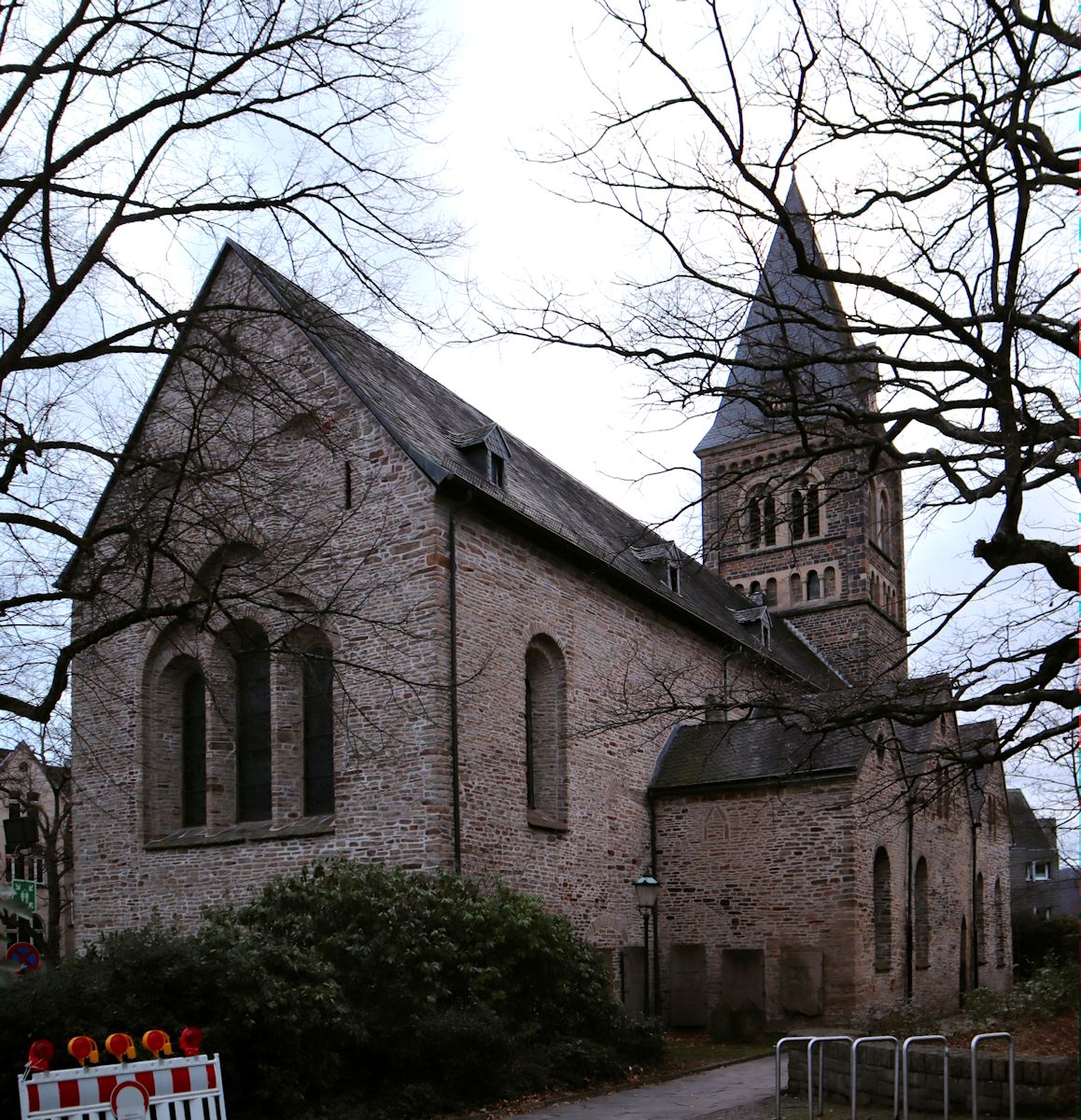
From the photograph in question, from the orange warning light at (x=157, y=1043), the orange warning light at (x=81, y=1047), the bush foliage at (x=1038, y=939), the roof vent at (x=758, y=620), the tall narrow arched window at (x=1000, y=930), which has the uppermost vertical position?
the roof vent at (x=758, y=620)

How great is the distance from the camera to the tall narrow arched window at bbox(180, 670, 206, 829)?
19.0 meters

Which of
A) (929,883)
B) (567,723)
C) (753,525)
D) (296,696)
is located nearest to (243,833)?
(296,696)

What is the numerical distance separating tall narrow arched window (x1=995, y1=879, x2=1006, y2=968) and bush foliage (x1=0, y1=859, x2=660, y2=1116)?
21.5 metres

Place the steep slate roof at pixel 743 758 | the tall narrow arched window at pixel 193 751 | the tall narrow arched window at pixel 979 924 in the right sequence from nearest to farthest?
the tall narrow arched window at pixel 193 751
the steep slate roof at pixel 743 758
the tall narrow arched window at pixel 979 924

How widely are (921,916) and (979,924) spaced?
6790 millimetres

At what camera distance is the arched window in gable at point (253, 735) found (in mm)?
18344

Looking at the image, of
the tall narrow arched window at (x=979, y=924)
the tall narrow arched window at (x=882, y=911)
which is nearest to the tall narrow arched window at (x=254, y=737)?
the tall narrow arched window at (x=882, y=911)

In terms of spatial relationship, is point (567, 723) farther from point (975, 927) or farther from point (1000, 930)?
point (1000, 930)

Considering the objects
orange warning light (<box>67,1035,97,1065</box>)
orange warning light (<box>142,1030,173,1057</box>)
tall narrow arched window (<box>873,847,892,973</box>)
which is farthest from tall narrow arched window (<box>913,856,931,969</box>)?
orange warning light (<box>67,1035,97,1065</box>)

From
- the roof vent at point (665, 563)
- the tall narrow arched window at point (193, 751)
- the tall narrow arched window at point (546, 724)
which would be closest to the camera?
the tall narrow arched window at point (193, 751)

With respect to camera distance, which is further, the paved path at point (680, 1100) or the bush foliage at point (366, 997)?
the paved path at point (680, 1100)

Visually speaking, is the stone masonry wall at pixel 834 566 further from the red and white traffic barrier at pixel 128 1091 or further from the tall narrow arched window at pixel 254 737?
the red and white traffic barrier at pixel 128 1091

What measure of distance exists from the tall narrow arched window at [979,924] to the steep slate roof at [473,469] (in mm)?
6736

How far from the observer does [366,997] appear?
41.8 feet
